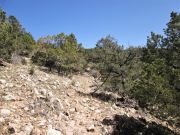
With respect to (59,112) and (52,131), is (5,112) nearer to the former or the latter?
(52,131)

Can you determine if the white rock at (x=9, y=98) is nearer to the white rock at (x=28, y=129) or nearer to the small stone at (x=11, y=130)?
the white rock at (x=28, y=129)

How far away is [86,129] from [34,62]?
49.5ft

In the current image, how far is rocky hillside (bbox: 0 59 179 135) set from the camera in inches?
442

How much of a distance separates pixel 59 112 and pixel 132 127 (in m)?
4.30

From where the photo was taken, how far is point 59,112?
507 inches

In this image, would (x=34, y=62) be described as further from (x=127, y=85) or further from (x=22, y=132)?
(x=22, y=132)

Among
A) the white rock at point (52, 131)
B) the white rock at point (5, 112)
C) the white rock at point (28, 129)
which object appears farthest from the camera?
the white rock at point (5, 112)

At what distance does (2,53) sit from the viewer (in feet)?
68.0

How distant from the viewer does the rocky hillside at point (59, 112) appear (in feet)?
36.8

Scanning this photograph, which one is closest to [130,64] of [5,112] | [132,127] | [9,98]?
[132,127]

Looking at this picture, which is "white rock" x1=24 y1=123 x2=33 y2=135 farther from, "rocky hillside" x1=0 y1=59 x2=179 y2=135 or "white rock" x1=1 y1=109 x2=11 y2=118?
"white rock" x1=1 y1=109 x2=11 y2=118

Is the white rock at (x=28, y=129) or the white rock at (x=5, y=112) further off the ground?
the white rock at (x=5, y=112)

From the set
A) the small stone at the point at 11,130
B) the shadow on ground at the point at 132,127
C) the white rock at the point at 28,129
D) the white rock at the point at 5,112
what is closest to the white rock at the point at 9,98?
the white rock at the point at 5,112

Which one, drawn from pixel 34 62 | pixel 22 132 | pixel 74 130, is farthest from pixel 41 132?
pixel 34 62
